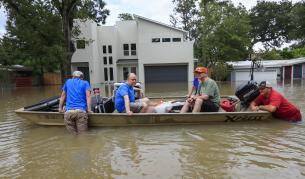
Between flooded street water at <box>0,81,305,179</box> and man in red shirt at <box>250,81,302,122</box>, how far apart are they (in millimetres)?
293

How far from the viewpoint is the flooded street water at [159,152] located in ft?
14.0

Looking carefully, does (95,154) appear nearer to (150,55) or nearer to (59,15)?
(59,15)

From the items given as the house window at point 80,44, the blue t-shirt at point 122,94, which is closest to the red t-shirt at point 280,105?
the blue t-shirt at point 122,94

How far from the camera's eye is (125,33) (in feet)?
119

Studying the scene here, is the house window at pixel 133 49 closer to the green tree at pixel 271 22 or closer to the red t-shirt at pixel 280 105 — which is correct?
the green tree at pixel 271 22

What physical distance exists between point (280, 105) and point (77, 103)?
15.4ft

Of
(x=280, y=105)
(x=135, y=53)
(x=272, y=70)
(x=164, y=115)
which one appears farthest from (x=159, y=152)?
(x=272, y=70)

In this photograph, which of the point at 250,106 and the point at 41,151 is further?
the point at 250,106

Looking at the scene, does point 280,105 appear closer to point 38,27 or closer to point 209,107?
point 209,107

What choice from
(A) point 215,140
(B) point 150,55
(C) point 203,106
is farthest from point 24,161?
(B) point 150,55

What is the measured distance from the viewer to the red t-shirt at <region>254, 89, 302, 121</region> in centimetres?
687

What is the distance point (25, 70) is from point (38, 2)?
657 inches

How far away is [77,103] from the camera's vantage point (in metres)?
6.42

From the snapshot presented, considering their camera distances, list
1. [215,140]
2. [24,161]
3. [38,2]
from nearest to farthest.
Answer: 1. [24,161]
2. [215,140]
3. [38,2]
